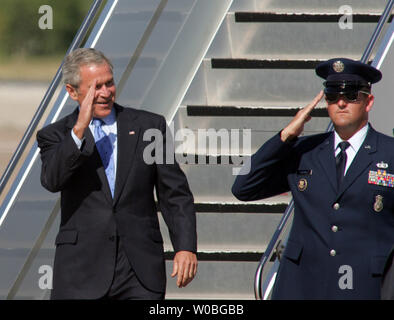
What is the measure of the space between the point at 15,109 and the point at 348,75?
2139 cm

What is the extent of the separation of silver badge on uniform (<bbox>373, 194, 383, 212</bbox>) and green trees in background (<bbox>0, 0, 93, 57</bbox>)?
20597 mm

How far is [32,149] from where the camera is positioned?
24.6ft

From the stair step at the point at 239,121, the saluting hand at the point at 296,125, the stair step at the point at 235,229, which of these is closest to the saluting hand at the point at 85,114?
the saluting hand at the point at 296,125

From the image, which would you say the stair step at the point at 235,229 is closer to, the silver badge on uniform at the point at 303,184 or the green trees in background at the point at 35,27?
the silver badge on uniform at the point at 303,184

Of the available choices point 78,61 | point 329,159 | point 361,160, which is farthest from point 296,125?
point 78,61

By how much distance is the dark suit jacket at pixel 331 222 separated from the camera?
5230 mm

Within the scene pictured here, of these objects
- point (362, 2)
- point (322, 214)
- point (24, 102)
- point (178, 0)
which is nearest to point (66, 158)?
point (322, 214)

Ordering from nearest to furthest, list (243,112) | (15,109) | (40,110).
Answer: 1. (40,110)
2. (243,112)
3. (15,109)

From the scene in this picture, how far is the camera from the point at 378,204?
207 inches

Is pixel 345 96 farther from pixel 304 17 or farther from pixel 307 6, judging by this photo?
pixel 307 6

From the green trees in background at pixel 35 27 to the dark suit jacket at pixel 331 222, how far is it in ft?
66.7

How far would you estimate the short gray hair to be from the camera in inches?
227

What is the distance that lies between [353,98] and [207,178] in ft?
9.95

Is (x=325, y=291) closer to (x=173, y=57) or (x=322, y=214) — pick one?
(x=322, y=214)
